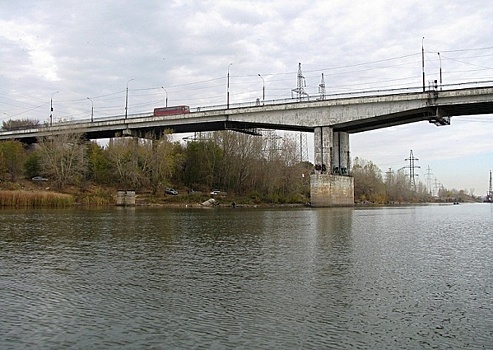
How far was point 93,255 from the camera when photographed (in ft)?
65.1

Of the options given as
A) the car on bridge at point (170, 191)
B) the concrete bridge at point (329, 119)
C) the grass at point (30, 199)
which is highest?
the concrete bridge at point (329, 119)

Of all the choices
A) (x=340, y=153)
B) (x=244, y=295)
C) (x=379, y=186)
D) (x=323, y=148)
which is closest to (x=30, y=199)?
(x=323, y=148)

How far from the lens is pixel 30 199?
202 feet

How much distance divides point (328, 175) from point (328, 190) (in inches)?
93.1

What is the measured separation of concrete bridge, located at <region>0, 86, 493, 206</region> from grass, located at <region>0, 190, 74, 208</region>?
70.0 ft

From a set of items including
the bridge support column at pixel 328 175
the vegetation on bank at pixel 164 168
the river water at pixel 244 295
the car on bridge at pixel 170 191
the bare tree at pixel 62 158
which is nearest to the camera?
the river water at pixel 244 295

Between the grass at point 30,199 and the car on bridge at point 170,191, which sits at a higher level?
the car on bridge at point 170,191

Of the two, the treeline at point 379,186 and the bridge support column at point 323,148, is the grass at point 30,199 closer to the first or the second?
the bridge support column at point 323,148

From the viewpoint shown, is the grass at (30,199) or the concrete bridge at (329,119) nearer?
the grass at (30,199)

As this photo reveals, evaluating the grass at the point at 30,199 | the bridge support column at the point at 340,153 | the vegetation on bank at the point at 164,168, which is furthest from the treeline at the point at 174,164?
the grass at the point at 30,199

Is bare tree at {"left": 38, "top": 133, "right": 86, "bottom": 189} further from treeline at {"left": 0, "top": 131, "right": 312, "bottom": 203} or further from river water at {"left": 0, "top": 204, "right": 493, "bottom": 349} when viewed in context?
river water at {"left": 0, "top": 204, "right": 493, "bottom": 349}

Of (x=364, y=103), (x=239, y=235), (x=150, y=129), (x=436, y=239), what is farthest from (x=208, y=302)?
(x=150, y=129)

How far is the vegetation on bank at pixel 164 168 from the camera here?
264 ft

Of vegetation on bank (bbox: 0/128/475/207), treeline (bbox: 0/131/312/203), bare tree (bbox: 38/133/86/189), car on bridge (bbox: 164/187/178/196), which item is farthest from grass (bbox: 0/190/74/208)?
car on bridge (bbox: 164/187/178/196)
